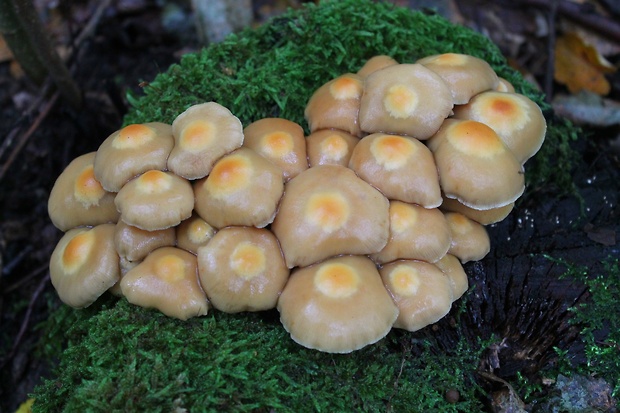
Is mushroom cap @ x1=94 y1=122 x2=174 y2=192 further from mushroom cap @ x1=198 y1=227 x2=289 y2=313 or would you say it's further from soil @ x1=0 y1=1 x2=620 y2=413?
soil @ x1=0 y1=1 x2=620 y2=413

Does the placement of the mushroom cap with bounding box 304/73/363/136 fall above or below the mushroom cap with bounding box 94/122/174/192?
below

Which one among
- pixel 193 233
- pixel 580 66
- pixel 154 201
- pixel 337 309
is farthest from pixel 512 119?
pixel 580 66

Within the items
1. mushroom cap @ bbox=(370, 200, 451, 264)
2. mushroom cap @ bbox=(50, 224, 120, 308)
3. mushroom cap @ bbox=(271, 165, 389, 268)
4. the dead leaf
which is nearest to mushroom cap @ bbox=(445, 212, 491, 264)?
mushroom cap @ bbox=(370, 200, 451, 264)

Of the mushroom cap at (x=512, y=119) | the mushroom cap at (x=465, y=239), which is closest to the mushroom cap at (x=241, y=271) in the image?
the mushroom cap at (x=465, y=239)

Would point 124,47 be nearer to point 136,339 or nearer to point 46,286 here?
point 46,286

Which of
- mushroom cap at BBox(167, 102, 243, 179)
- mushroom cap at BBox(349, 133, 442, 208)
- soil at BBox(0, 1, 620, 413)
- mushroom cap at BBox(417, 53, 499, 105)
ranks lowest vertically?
soil at BBox(0, 1, 620, 413)

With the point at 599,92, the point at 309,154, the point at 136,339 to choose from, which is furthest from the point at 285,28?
the point at 599,92

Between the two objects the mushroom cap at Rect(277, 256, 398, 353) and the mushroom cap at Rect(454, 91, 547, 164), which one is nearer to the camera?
the mushroom cap at Rect(277, 256, 398, 353)
